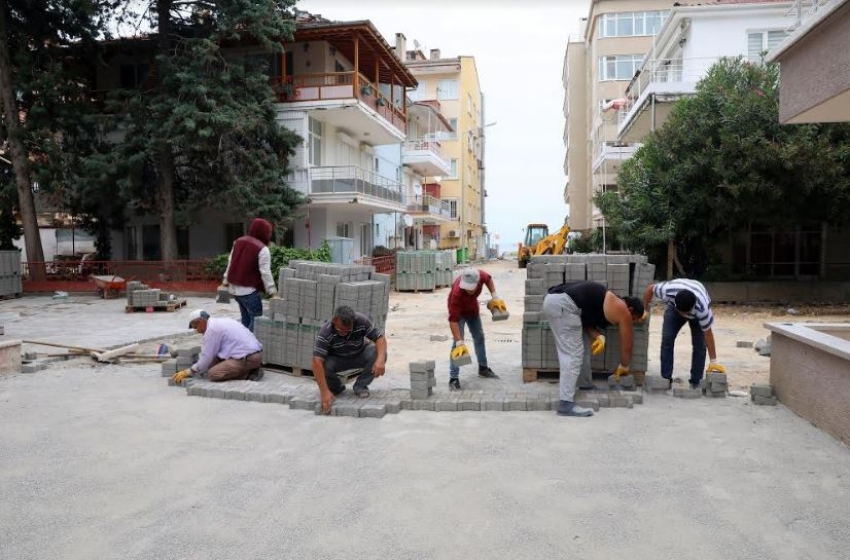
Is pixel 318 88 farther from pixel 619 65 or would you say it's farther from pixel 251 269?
pixel 619 65

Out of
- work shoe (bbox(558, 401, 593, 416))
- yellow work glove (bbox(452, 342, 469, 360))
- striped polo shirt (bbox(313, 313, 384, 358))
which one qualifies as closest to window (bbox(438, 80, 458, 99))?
yellow work glove (bbox(452, 342, 469, 360))

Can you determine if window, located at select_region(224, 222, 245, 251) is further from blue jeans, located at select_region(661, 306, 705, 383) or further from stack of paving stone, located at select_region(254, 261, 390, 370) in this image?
blue jeans, located at select_region(661, 306, 705, 383)

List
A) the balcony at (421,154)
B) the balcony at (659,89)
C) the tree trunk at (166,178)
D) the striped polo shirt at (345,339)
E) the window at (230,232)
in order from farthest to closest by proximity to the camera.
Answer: the balcony at (421,154)
the window at (230,232)
the tree trunk at (166,178)
the balcony at (659,89)
the striped polo shirt at (345,339)

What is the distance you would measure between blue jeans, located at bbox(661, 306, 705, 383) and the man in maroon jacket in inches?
189

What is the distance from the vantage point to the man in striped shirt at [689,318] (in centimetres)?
693

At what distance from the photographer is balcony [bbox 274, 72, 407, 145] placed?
2330cm

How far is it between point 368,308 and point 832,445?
16.3ft

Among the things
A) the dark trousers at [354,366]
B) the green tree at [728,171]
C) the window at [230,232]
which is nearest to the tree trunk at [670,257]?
the green tree at [728,171]

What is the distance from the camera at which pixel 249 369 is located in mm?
7801

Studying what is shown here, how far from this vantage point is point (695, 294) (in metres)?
6.99

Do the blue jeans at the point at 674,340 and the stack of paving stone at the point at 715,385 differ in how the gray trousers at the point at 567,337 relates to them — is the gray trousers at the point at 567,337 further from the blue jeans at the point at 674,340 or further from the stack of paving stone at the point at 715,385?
the stack of paving stone at the point at 715,385

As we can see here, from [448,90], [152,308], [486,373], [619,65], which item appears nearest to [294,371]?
[486,373]

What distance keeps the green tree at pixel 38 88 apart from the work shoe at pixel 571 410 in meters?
20.6

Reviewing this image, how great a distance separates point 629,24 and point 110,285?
3014cm
